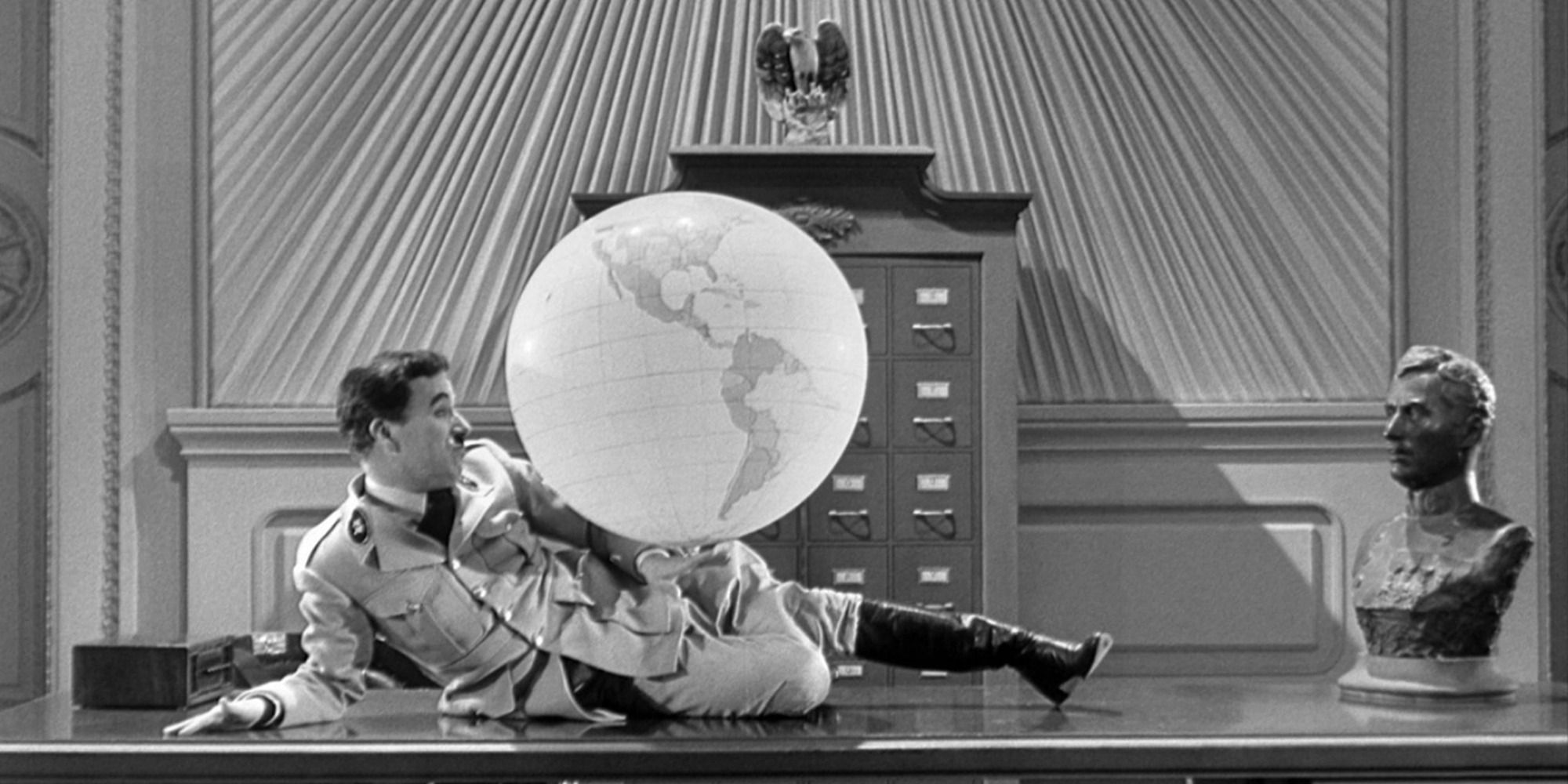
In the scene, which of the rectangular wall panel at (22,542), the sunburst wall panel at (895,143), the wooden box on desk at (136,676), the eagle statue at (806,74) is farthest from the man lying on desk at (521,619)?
the rectangular wall panel at (22,542)

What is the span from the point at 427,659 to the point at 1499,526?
70.6 inches

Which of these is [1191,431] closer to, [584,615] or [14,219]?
[584,615]

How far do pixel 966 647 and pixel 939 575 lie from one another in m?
2.11

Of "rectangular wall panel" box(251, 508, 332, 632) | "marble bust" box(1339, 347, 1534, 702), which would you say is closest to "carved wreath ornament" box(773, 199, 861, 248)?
"rectangular wall panel" box(251, 508, 332, 632)

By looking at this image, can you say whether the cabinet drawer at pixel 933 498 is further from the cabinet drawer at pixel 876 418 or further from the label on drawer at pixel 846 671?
the label on drawer at pixel 846 671

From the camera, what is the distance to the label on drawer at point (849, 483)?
4.96m

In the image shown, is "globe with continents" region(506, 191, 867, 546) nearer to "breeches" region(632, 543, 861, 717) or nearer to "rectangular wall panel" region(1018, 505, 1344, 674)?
"breeches" region(632, 543, 861, 717)

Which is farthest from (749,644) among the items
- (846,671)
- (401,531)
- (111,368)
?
(111,368)

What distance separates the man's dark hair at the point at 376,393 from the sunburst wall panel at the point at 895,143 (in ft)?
9.15

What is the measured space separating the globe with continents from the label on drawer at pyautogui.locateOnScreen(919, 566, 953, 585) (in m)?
2.35

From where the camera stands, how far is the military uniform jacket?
2744 mm

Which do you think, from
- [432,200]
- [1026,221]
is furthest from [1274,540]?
[432,200]

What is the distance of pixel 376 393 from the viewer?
9.09ft

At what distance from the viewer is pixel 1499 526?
2.91 metres
